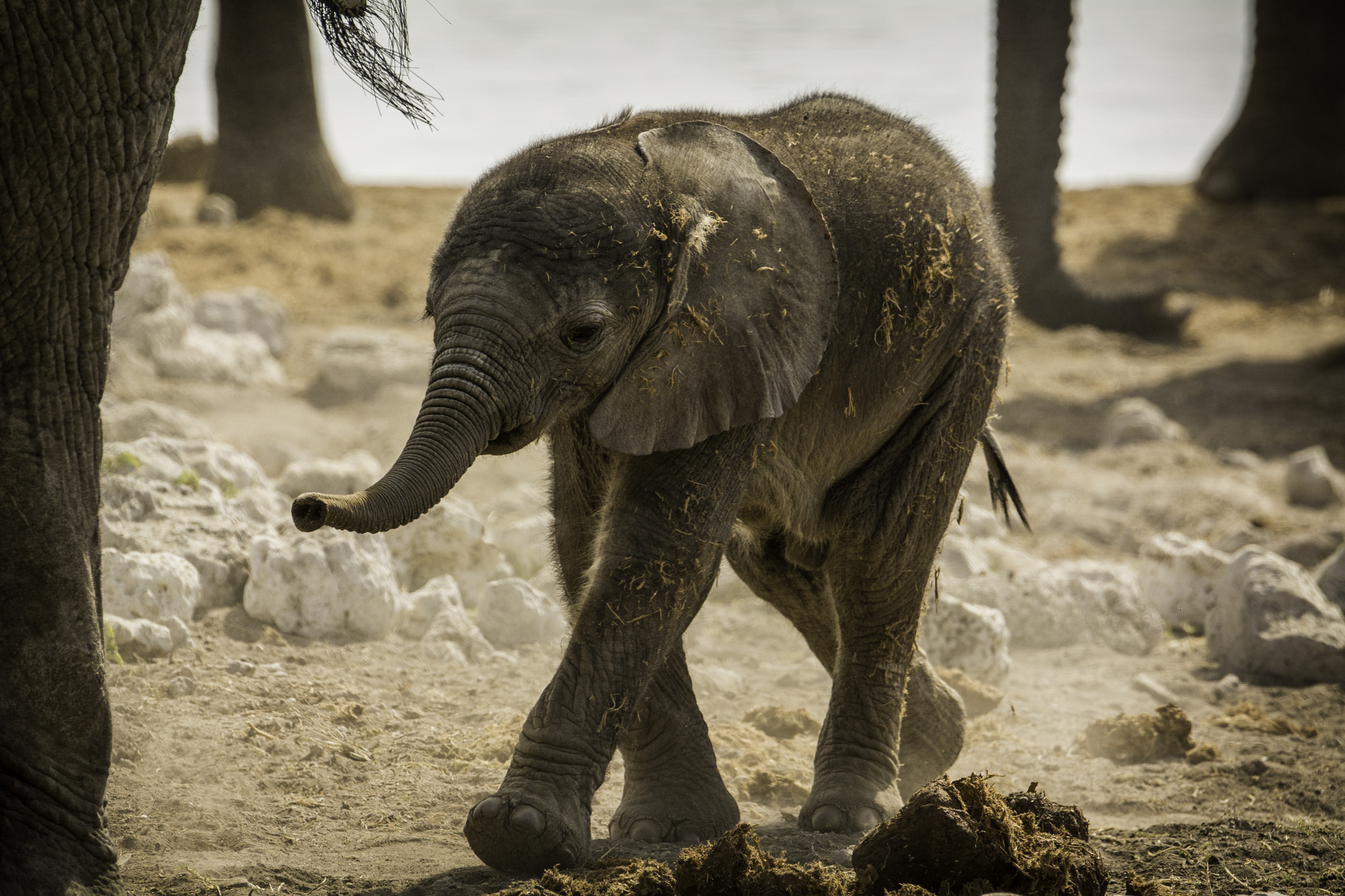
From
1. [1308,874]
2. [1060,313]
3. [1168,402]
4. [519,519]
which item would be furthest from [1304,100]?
[1308,874]

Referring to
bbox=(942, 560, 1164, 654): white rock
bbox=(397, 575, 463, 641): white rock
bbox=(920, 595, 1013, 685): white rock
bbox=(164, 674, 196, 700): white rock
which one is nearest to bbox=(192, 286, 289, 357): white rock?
bbox=(397, 575, 463, 641): white rock

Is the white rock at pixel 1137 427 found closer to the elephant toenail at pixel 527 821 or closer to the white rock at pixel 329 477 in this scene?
the white rock at pixel 329 477

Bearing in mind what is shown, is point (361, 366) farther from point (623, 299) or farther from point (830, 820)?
point (623, 299)

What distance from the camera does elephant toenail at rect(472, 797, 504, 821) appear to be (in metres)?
3.46

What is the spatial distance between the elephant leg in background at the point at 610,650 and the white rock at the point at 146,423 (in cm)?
387

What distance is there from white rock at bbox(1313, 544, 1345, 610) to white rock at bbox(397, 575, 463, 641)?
4218 millimetres

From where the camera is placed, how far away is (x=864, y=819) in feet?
14.1

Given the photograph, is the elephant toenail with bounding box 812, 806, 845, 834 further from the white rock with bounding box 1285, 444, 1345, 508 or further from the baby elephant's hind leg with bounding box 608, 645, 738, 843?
the white rock with bounding box 1285, 444, 1345, 508

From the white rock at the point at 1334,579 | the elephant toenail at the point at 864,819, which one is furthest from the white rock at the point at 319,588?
the white rock at the point at 1334,579

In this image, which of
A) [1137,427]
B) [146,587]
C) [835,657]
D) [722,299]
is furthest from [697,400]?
[1137,427]

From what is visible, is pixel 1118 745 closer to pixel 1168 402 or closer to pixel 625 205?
pixel 625 205

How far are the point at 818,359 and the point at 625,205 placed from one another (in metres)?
0.73

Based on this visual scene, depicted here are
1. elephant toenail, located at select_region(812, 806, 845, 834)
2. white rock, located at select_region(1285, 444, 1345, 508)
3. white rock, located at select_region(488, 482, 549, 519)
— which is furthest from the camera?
white rock, located at select_region(1285, 444, 1345, 508)

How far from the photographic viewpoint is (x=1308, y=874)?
3895mm
